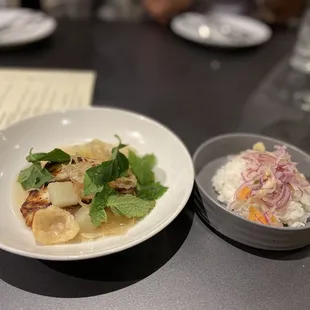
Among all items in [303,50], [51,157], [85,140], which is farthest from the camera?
[303,50]

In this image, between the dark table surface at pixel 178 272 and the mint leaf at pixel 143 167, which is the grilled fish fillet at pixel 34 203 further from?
the mint leaf at pixel 143 167

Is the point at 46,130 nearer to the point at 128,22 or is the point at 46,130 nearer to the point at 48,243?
the point at 48,243

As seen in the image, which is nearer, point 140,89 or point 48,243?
point 48,243

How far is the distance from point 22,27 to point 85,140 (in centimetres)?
71

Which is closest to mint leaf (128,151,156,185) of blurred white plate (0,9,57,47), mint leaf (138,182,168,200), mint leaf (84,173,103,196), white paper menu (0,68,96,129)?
mint leaf (138,182,168,200)

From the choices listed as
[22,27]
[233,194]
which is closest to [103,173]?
[233,194]

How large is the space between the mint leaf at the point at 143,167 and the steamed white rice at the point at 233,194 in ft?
0.43

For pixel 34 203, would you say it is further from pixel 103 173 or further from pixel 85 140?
pixel 85 140

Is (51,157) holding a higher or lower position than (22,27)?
higher

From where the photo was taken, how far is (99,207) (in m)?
0.80

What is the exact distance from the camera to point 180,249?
83 cm

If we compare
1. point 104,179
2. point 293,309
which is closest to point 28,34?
point 104,179

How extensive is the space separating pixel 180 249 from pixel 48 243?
0.79 ft

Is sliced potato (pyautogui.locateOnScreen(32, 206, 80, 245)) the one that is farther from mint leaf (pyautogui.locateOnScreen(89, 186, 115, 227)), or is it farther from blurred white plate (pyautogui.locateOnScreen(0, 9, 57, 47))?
blurred white plate (pyautogui.locateOnScreen(0, 9, 57, 47))
